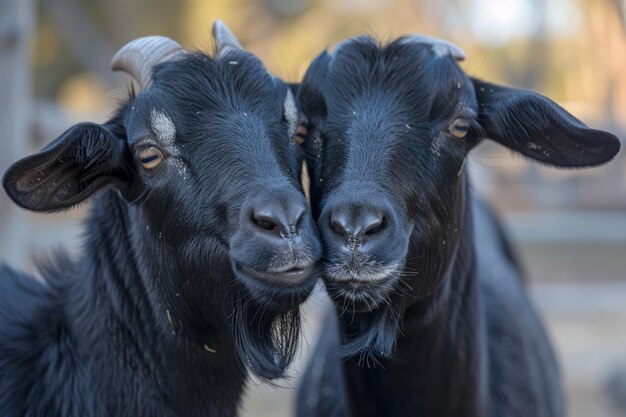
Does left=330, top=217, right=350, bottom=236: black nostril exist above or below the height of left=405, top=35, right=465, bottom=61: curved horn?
below

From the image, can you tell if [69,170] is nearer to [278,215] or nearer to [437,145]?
[278,215]

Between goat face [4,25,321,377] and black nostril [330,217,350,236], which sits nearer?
goat face [4,25,321,377]

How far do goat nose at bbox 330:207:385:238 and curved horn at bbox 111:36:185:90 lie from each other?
3.10ft

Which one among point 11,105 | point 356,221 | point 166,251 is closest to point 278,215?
point 356,221

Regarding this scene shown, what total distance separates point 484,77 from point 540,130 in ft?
49.5

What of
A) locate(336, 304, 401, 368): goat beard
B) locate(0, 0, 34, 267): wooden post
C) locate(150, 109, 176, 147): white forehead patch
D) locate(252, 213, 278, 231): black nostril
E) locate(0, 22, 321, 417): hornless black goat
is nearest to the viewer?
locate(252, 213, 278, 231): black nostril

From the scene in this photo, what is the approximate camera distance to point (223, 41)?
3.84 metres

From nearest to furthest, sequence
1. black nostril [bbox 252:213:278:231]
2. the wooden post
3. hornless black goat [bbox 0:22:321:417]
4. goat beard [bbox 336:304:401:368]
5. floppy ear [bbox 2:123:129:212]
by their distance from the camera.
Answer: black nostril [bbox 252:213:278:231] < floppy ear [bbox 2:123:129:212] < hornless black goat [bbox 0:22:321:417] < goat beard [bbox 336:304:401:368] < the wooden post

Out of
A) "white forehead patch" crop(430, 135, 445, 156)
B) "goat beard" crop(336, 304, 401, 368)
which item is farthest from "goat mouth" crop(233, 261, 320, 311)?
"white forehead patch" crop(430, 135, 445, 156)

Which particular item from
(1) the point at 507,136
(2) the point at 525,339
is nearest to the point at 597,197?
(2) the point at 525,339

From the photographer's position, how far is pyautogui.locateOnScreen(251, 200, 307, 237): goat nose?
10.2 feet

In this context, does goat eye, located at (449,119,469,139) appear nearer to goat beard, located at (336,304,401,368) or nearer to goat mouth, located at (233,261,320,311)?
goat beard, located at (336,304,401,368)

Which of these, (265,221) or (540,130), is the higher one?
(265,221)

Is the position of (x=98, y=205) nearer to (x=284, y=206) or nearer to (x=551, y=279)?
(x=284, y=206)
